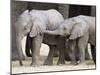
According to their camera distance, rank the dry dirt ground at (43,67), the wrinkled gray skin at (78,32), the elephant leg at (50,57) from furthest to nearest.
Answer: the wrinkled gray skin at (78,32)
the elephant leg at (50,57)
the dry dirt ground at (43,67)

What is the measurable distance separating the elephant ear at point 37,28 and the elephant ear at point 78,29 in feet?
1.16

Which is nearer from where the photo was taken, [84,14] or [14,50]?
[14,50]

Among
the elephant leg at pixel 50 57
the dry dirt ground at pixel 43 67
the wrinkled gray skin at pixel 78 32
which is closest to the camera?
the dry dirt ground at pixel 43 67

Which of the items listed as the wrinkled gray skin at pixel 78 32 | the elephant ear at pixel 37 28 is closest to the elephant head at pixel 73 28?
the wrinkled gray skin at pixel 78 32

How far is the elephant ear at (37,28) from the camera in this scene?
2.51 m

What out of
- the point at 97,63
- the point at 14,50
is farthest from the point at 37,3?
the point at 97,63

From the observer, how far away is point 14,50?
2414 mm

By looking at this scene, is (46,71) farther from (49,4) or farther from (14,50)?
(49,4)

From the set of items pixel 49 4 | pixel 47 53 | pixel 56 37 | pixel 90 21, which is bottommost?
pixel 47 53

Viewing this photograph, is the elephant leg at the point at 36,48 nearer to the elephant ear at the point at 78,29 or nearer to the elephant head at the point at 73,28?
the elephant head at the point at 73,28

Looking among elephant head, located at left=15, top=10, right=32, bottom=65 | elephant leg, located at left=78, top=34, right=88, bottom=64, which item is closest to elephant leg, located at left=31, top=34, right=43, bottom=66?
elephant head, located at left=15, top=10, right=32, bottom=65

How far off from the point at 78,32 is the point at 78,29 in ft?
0.11

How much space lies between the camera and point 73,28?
8.78 feet

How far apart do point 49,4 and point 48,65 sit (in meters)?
0.67
